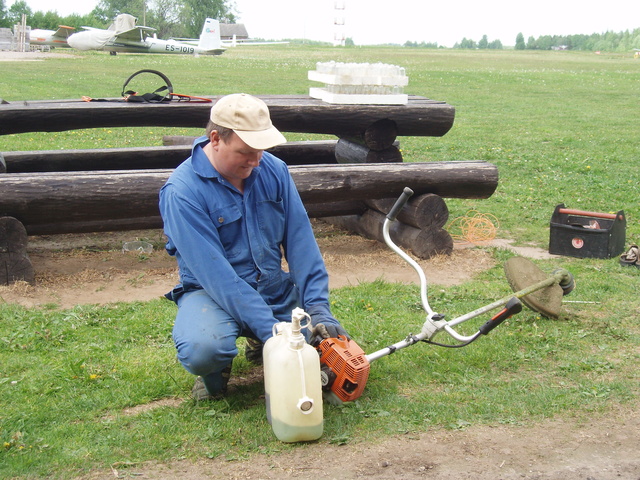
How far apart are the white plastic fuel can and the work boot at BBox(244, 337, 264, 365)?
2.71 feet

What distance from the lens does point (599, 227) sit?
6770mm

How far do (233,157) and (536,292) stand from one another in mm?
2410

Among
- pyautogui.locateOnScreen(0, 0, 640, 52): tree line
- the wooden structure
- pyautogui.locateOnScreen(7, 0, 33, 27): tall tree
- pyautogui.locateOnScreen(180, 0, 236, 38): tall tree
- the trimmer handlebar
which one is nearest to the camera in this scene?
the trimmer handlebar

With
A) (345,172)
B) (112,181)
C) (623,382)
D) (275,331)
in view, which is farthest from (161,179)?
(623,382)

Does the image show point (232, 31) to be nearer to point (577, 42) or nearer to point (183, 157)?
point (577, 42)

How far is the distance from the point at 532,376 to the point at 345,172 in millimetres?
2854

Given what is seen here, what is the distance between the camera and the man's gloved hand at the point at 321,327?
3531mm

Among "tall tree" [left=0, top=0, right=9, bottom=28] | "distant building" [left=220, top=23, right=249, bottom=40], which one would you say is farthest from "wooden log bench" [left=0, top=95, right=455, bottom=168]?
"distant building" [left=220, top=23, right=249, bottom=40]

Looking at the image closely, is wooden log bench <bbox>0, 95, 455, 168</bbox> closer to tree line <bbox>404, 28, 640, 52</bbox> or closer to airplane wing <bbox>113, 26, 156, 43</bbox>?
airplane wing <bbox>113, 26, 156, 43</bbox>

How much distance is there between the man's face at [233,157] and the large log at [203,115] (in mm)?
3247

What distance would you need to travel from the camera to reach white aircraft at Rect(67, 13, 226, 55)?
5031cm

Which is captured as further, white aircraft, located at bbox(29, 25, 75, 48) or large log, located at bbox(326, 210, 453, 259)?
white aircraft, located at bbox(29, 25, 75, 48)

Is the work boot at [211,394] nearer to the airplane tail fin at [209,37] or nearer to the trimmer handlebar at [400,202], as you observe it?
the trimmer handlebar at [400,202]

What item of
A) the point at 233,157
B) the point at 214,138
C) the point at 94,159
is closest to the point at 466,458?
the point at 233,157
